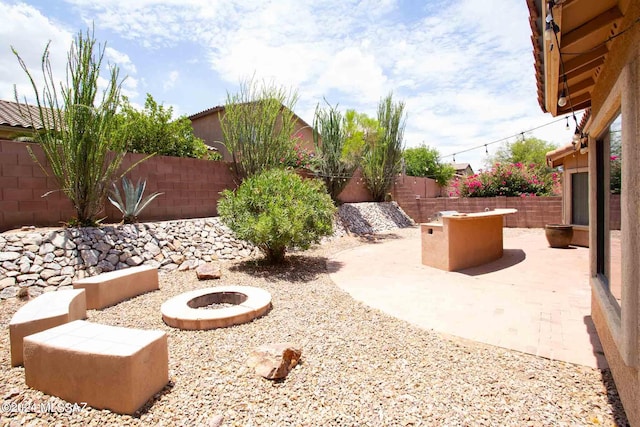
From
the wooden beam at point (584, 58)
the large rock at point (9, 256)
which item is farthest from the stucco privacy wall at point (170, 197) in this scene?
the wooden beam at point (584, 58)

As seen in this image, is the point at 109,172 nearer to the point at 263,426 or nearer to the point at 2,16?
the point at 2,16

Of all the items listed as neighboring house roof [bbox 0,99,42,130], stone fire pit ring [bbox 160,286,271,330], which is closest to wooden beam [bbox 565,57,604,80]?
stone fire pit ring [bbox 160,286,271,330]

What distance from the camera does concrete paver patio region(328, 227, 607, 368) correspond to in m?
3.27

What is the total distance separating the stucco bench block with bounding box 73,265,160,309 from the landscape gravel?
84cm

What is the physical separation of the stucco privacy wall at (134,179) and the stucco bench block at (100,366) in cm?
481

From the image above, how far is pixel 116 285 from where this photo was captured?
15.2ft

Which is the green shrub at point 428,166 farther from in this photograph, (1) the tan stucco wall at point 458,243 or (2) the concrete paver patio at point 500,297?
(1) the tan stucco wall at point 458,243

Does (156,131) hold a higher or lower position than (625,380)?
higher

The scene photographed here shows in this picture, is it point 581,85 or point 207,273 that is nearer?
point 581,85

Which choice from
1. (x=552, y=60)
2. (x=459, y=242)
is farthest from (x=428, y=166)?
(x=552, y=60)

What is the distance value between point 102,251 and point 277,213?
3.45 metres

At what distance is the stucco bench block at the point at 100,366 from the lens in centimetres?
217

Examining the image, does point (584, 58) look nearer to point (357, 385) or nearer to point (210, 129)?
point (357, 385)

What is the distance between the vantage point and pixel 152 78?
9.29 metres
